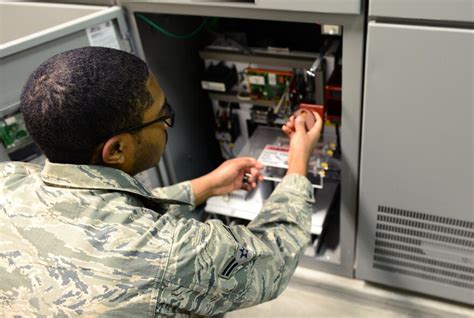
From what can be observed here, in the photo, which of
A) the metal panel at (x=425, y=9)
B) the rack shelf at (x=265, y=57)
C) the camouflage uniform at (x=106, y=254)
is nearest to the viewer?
the camouflage uniform at (x=106, y=254)

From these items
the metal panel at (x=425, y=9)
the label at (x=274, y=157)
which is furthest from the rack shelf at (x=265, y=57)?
the metal panel at (x=425, y=9)

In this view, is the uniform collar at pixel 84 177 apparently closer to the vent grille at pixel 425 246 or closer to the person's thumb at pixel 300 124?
the person's thumb at pixel 300 124

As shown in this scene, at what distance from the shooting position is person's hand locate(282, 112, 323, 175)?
3.54 ft

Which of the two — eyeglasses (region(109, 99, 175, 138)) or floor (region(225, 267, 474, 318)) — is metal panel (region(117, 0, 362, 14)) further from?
floor (region(225, 267, 474, 318))

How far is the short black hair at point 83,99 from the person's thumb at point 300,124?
497mm

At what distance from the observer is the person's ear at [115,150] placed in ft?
2.51

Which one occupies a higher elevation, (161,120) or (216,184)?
(161,120)

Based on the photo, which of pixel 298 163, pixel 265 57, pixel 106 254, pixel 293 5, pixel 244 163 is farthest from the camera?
pixel 265 57

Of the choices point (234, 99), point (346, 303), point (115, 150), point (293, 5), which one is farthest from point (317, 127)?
point (346, 303)

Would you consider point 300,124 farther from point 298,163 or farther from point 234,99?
point 234,99

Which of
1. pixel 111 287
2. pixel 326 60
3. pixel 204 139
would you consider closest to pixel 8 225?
pixel 111 287

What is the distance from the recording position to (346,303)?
1.49 m

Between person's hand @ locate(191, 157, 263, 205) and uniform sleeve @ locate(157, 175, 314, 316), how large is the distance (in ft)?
0.84

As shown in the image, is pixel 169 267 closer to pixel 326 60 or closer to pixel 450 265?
pixel 326 60
